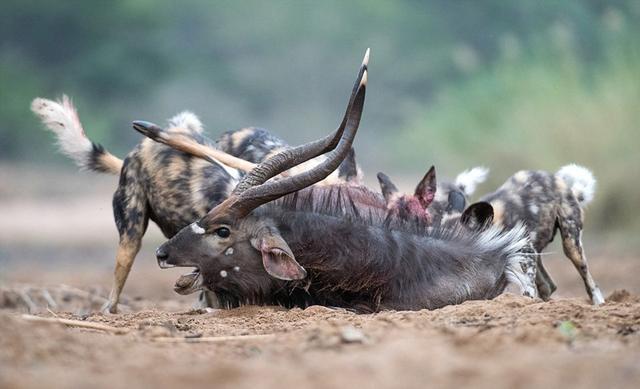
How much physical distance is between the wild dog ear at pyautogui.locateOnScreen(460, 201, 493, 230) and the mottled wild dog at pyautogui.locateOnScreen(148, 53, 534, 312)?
49 centimetres

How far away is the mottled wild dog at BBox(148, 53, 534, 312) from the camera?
7.54 meters

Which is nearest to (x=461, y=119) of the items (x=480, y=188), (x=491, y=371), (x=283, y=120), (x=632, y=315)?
(x=480, y=188)

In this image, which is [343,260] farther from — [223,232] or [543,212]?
[543,212]

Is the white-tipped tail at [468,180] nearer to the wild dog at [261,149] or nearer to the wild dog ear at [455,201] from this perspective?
the wild dog ear at [455,201]

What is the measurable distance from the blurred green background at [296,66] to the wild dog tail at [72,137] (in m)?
10.1

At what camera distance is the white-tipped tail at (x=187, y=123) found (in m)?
9.44

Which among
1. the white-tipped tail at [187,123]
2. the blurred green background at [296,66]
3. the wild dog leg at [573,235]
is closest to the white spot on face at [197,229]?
the white-tipped tail at [187,123]

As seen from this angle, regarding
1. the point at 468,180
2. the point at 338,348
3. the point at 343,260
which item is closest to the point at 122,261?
the point at 343,260

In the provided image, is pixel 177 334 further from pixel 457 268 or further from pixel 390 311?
pixel 457 268

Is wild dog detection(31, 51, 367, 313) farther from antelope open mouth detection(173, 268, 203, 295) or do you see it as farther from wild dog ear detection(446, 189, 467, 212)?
wild dog ear detection(446, 189, 467, 212)

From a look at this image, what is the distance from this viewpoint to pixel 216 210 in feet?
25.2

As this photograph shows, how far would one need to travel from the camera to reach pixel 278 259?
7.53m

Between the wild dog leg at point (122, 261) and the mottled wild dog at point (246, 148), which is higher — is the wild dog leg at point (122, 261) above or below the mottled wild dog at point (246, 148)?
below

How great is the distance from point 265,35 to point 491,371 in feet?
135
